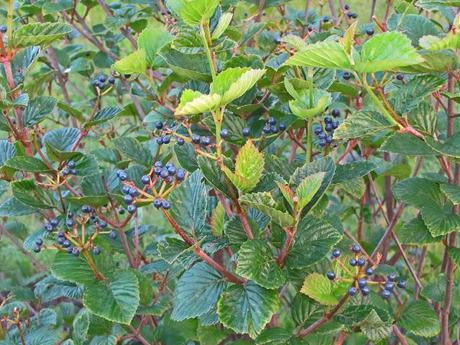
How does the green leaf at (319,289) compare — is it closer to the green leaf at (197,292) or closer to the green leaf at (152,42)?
the green leaf at (197,292)

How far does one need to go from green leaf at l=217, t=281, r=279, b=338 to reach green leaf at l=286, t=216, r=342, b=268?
71mm

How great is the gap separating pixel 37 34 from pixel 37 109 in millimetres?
200

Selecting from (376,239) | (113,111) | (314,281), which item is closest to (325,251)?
(314,281)

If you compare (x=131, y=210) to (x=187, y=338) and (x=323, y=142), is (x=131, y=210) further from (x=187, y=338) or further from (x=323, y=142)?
(x=187, y=338)

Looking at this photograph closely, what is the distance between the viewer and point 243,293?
1229 millimetres

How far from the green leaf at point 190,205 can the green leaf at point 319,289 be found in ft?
0.71

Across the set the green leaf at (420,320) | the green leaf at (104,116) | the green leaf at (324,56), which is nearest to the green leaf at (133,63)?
the green leaf at (104,116)

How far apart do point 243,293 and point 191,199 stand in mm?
186

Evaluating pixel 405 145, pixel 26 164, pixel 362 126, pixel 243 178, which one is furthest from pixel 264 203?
pixel 26 164

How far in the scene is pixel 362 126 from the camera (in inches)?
48.5

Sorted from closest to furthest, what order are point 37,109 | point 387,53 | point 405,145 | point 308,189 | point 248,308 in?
point 387,53 → point 308,189 → point 248,308 → point 405,145 → point 37,109

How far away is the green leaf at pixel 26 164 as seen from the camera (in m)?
1.39

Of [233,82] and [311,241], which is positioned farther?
[311,241]

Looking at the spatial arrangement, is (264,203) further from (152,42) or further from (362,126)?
(152,42)
